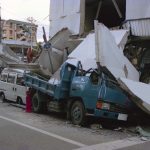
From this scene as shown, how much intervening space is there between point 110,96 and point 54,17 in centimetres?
1393

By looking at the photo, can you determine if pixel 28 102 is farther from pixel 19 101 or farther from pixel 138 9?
pixel 138 9

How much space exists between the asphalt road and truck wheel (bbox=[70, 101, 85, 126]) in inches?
70.4

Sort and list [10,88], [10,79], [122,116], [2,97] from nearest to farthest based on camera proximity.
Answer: [122,116] → [10,88] → [10,79] → [2,97]

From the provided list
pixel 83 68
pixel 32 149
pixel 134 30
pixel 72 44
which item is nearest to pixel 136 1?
pixel 134 30

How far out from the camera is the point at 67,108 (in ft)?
46.8

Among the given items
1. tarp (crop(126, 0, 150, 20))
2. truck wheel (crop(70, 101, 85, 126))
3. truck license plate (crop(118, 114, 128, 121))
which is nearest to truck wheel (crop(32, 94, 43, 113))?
truck wheel (crop(70, 101, 85, 126))

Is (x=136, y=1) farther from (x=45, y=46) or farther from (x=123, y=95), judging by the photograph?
(x=123, y=95)

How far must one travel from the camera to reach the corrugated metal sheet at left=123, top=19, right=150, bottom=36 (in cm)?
1769

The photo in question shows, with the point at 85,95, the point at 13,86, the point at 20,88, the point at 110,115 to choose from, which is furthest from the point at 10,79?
the point at 110,115

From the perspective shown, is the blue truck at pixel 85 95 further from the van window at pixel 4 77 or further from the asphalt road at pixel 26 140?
the van window at pixel 4 77

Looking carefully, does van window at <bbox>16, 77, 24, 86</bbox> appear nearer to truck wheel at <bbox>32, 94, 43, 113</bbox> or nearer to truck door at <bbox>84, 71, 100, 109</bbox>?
truck wheel at <bbox>32, 94, 43, 113</bbox>

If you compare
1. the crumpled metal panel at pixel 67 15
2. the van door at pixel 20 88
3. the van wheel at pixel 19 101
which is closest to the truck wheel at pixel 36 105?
the van door at pixel 20 88

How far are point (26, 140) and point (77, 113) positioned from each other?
330 centimetres

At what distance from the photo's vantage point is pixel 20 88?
1912 cm
